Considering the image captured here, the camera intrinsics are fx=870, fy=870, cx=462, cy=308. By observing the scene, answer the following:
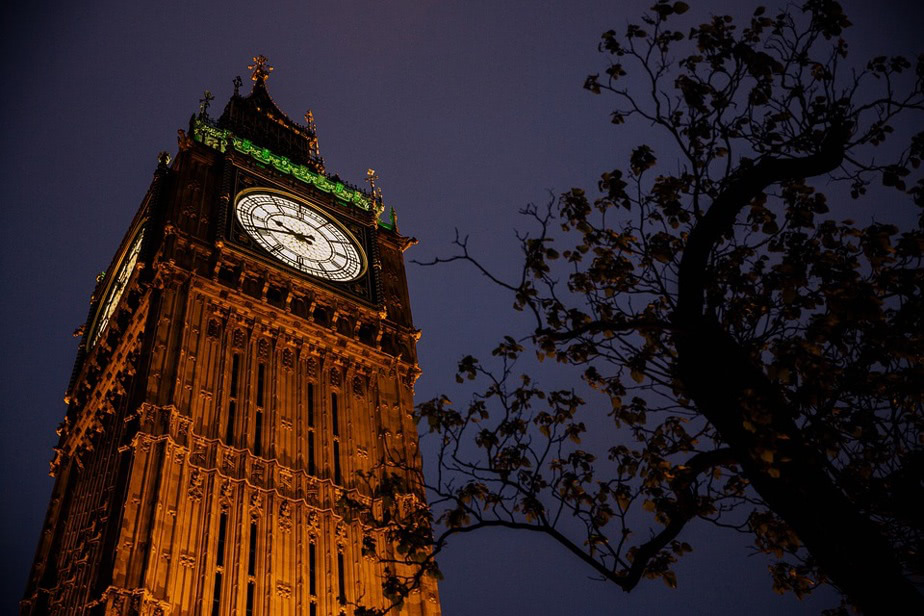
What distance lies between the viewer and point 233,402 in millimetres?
36656

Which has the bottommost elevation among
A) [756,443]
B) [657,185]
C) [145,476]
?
[756,443]

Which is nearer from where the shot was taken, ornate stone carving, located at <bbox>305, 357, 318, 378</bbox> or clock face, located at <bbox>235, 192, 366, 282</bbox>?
ornate stone carving, located at <bbox>305, 357, 318, 378</bbox>

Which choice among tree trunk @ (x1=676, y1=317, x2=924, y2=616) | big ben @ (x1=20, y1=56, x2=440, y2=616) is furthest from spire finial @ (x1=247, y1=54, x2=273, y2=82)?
tree trunk @ (x1=676, y1=317, x2=924, y2=616)

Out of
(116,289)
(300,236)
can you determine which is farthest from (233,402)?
(116,289)

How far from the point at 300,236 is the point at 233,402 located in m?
12.7

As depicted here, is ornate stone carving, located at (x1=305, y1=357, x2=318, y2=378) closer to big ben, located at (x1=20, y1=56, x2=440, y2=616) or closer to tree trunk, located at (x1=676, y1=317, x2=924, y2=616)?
big ben, located at (x1=20, y1=56, x2=440, y2=616)

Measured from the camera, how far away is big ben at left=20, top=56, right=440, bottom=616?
29.9 m

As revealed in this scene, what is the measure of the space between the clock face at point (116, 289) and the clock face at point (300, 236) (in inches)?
237

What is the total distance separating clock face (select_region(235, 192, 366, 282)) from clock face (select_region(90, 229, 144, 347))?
6009mm

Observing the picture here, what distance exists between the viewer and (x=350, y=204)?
5162cm

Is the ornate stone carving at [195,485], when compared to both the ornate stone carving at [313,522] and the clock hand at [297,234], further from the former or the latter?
the clock hand at [297,234]

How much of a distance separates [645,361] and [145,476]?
80.2 feet

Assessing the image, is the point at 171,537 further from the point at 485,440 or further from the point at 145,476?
the point at 485,440

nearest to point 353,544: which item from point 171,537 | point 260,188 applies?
point 171,537
